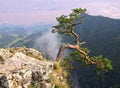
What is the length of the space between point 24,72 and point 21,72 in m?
0.24

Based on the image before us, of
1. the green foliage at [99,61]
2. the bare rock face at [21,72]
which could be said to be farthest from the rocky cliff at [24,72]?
the green foliage at [99,61]

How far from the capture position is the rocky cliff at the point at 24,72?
20.1 m

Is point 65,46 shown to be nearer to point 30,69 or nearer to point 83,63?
point 83,63

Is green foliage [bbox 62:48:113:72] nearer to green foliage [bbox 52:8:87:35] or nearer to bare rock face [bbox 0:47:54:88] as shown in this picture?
green foliage [bbox 52:8:87:35]

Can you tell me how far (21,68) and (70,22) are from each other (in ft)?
46.5

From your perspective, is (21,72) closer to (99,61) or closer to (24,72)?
(24,72)

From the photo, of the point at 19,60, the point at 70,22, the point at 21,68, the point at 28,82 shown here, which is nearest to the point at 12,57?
the point at 19,60

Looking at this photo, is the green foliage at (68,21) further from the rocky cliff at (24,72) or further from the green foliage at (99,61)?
the rocky cliff at (24,72)

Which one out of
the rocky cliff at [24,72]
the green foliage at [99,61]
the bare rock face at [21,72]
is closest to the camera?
the bare rock face at [21,72]

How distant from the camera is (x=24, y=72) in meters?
21.1

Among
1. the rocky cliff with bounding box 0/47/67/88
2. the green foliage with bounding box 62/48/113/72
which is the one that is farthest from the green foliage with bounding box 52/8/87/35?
the rocky cliff with bounding box 0/47/67/88

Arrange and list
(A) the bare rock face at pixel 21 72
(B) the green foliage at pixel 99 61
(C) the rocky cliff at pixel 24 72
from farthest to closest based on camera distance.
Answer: (B) the green foliage at pixel 99 61, (C) the rocky cliff at pixel 24 72, (A) the bare rock face at pixel 21 72

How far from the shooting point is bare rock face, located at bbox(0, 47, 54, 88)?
20.0 meters

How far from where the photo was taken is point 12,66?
23.0 meters
